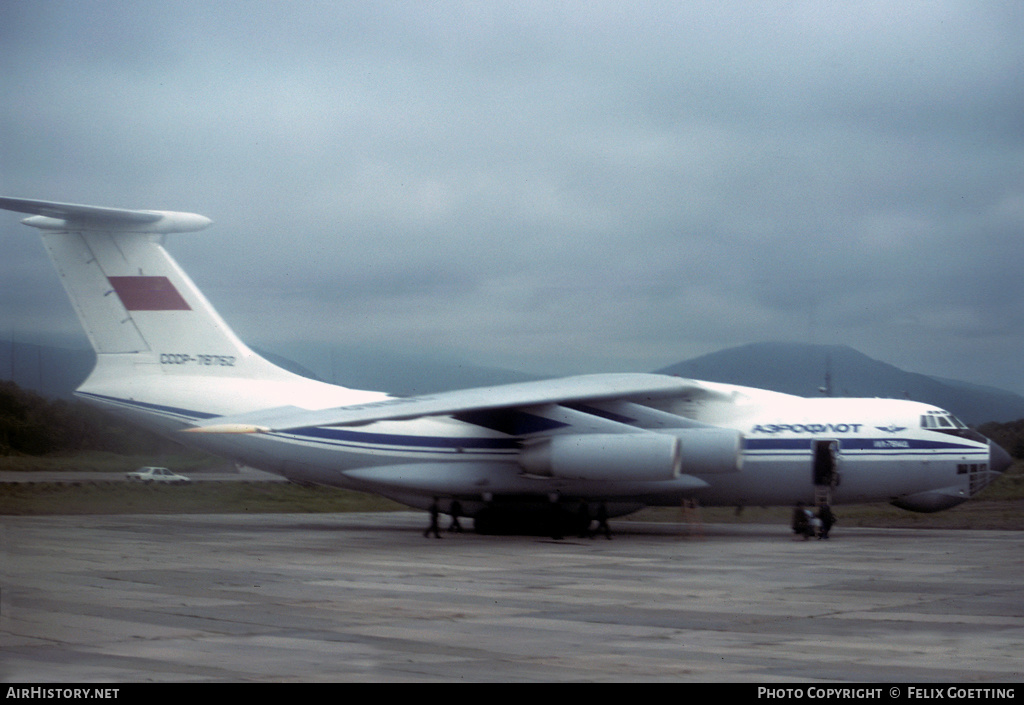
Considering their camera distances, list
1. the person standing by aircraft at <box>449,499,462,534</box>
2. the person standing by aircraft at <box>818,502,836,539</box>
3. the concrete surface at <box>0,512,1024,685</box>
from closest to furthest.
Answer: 1. the concrete surface at <box>0,512,1024,685</box>
2. the person standing by aircraft at <box>818,502,836,539</box>
3. the person standing by aircraft at <box>449,499,462,534</box>

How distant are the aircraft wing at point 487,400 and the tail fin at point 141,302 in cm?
342

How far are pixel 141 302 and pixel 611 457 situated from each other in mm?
9620

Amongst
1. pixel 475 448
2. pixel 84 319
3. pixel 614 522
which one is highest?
pixel 84 319

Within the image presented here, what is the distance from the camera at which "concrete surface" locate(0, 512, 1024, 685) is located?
22.9 feet

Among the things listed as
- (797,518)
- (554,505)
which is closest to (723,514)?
(797,518)

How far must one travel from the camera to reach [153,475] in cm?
2427

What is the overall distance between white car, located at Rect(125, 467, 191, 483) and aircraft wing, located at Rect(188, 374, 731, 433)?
A: 21.1ft

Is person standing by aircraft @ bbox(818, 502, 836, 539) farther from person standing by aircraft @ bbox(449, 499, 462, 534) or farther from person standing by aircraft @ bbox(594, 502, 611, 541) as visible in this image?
person standing by aircraft @ bbox(449, 499, 462, 534)

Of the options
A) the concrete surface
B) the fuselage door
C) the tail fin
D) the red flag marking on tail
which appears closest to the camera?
the concrete surface

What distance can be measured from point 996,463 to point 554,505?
797 centimetres

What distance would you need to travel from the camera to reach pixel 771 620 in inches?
373

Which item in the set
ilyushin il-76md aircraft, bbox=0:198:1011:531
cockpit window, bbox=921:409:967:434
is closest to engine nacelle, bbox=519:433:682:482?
ilyushin il-76md aircraft, bbox=0:198:1011:531

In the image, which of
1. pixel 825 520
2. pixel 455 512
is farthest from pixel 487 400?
pixel 825 520
